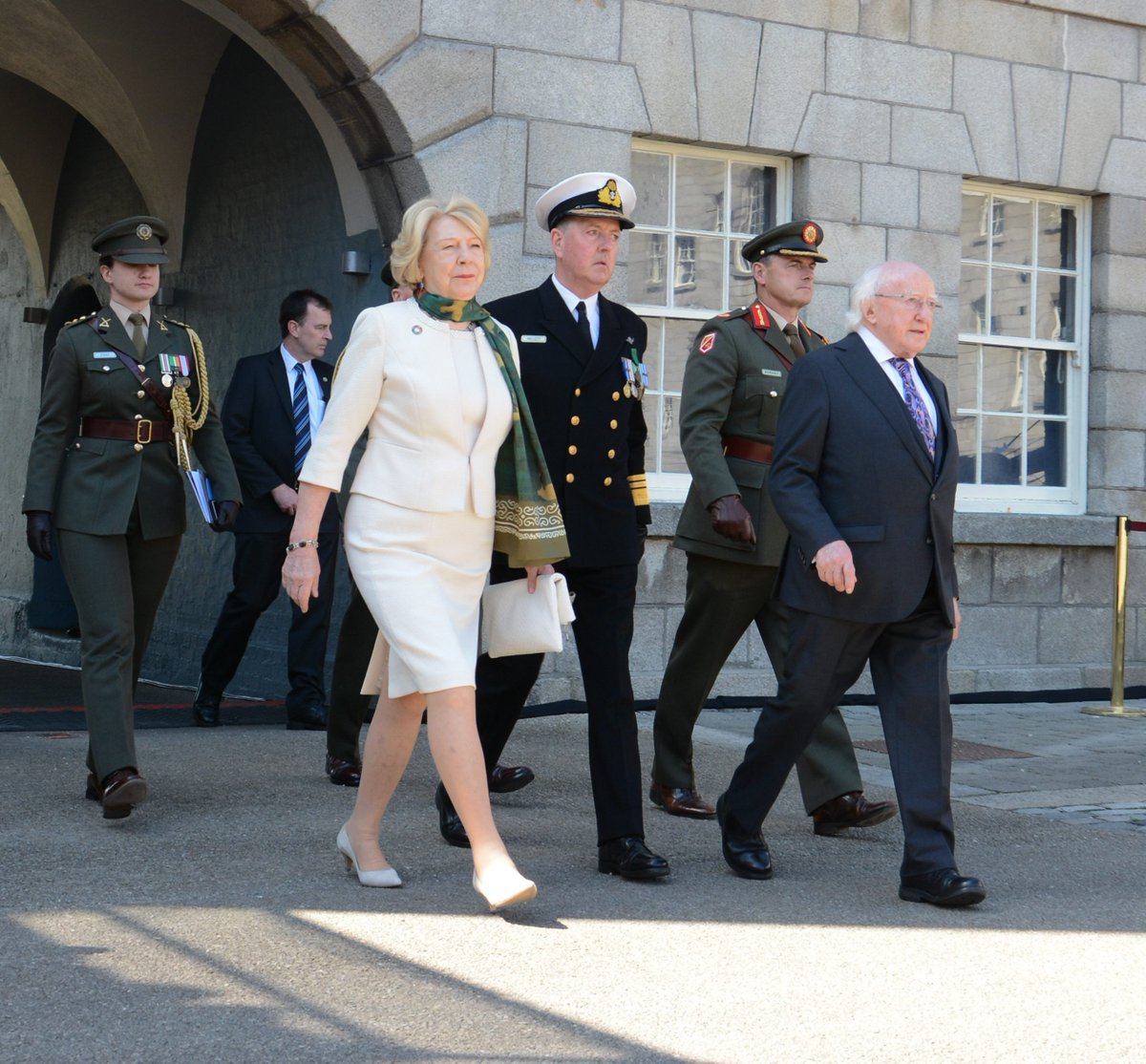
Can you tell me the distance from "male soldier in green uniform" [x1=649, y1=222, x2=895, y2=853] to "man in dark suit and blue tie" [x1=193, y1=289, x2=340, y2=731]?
9.09 ft

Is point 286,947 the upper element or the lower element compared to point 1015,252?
lower

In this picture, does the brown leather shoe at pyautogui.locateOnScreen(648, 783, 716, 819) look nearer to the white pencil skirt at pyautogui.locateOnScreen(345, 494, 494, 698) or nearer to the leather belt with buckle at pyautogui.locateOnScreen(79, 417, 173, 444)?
the white pencil skirt at pyautogui.locateOnScreen(345, 494, 494, 698)

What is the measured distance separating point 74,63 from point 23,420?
152 inches

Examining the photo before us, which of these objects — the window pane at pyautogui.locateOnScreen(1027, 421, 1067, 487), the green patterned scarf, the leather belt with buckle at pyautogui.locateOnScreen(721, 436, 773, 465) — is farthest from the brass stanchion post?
the green patterned scarf

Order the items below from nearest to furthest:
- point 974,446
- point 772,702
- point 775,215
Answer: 1. point 772,702
2. point 775,215
3. point 974,446

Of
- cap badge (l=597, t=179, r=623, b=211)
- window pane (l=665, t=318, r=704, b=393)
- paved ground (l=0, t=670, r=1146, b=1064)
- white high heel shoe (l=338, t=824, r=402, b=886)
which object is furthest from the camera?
window pane (l=665, t=318, r=704, b=393)

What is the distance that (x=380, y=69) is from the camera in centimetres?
873

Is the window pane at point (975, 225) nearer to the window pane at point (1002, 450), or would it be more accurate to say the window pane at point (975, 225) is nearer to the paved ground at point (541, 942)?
the window pane at point (1002, 450)

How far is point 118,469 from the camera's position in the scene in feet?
19.7

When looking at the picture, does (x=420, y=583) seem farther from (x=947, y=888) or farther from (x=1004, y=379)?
(x=1004, y=379)

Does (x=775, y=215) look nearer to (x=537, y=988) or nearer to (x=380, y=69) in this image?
(x=380, y=69)

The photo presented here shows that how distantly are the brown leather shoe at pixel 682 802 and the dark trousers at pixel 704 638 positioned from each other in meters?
0.02

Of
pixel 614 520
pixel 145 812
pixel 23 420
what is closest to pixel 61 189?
pixel 23 420

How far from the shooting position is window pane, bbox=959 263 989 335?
10570mm
